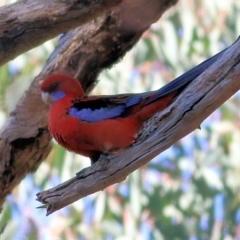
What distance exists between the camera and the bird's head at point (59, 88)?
9.13ft

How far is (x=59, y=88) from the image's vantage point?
2809mm

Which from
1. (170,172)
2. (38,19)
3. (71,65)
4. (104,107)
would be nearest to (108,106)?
(104,107)

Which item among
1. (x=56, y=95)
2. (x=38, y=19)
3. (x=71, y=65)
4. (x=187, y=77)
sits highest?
(x=71, y=65)

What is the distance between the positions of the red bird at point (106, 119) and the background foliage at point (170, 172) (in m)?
2.75

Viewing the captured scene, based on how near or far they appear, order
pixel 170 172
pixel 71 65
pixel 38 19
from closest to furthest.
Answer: pixel 38 19
pixel 71 65
pixel 170 172

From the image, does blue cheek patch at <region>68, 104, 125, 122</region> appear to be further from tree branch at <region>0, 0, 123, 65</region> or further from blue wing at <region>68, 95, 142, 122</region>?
tree branch at <region>0, 0, 123, 65</region>

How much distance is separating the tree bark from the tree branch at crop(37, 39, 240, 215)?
2.96 feet

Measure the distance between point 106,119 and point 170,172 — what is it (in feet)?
13.0

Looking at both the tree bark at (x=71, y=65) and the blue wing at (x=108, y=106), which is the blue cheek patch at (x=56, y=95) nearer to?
the blue wing at (x=108, y=106)

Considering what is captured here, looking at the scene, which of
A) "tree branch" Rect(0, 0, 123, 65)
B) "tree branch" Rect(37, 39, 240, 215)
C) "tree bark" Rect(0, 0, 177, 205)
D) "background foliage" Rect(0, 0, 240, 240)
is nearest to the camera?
"tree branch" Rect(37, 39, 240, 215)

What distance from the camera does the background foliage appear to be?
17.8 feet

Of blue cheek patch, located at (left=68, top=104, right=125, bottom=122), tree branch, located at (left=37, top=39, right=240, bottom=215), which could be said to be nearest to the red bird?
blue cheek patch, located at (left=68, top=104, right=125, bottom=122)

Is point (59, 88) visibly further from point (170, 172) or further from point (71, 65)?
point (170, 172)

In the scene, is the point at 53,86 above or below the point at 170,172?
below
